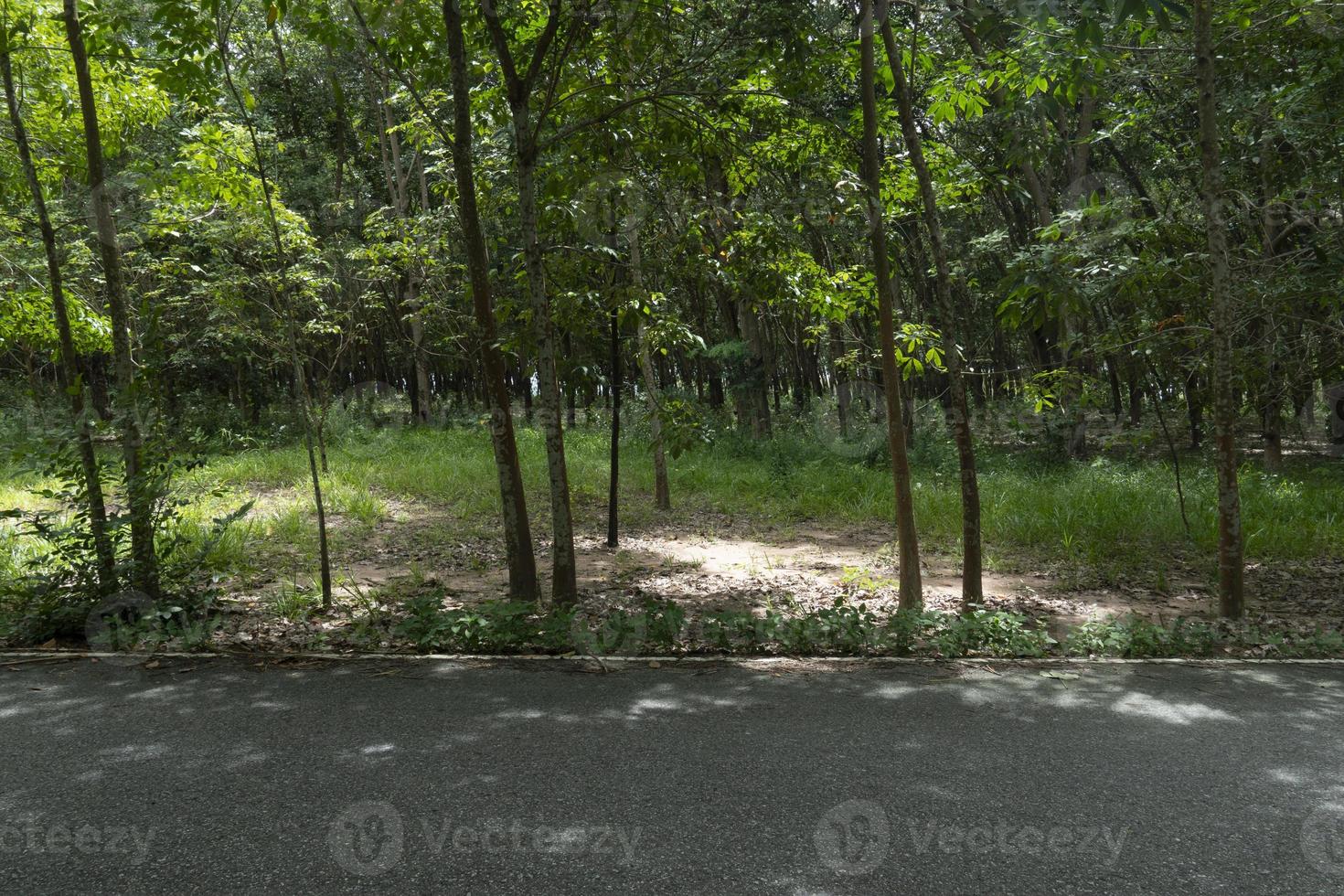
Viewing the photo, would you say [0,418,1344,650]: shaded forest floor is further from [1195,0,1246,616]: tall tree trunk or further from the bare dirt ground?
[1195,0,1246,616]: tall tree trunk

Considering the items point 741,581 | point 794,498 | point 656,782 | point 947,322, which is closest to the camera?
point 656,782

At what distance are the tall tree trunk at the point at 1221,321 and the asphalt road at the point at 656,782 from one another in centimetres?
184

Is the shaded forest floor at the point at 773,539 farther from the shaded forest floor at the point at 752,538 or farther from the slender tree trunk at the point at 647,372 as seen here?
the slender tree trunk at the point at 647,372

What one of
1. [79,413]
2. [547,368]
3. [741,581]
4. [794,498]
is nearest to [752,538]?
[794,498]

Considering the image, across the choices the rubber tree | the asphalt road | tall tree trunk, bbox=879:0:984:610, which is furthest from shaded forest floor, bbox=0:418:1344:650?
the asphalt road

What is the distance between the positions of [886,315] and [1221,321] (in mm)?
2605

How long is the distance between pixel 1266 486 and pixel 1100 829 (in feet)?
38.8

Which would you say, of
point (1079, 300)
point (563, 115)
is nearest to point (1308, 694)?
point (1079, 300)

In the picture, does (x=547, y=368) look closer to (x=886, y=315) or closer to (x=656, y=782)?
(x=886, y=315)

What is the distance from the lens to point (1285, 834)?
125 inches

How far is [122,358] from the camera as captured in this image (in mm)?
6246

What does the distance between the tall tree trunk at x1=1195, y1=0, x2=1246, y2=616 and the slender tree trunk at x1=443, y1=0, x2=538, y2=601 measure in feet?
18.5

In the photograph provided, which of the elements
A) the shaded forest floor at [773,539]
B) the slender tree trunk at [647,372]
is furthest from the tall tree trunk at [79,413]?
the slender tree trunk at [647,372]

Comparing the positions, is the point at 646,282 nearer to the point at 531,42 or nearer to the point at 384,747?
the point at 531,42
